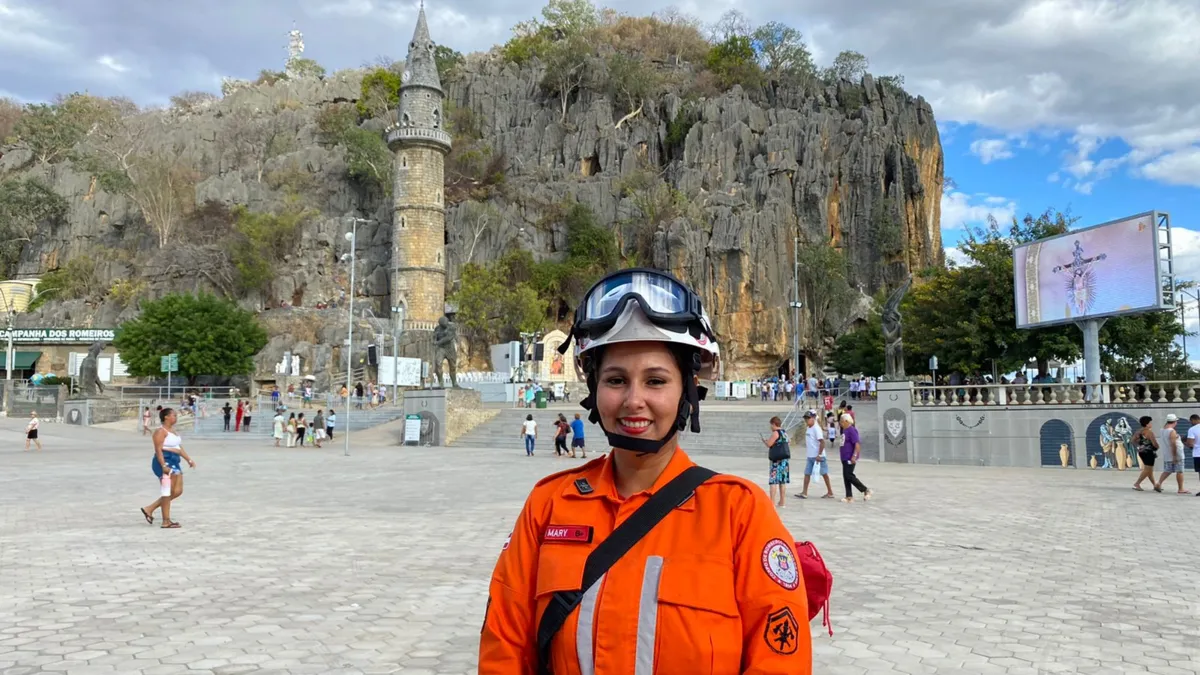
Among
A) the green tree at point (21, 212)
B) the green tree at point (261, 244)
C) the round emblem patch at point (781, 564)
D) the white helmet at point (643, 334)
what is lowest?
the round emblem patch at point (781, 564)

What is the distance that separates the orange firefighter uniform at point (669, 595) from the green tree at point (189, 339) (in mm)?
51819

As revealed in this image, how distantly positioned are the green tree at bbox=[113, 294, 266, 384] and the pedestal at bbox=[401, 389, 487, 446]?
81.8 ft

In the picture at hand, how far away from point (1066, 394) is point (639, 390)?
24.3m

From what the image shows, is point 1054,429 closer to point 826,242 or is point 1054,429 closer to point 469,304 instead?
point 469,304

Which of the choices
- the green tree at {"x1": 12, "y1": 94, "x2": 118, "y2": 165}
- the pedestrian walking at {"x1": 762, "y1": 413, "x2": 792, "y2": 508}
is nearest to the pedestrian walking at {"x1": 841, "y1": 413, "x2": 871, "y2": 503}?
the pedestrian walking at {"x1": 762, "y1": 413, "x2": 792, "y2": 508}

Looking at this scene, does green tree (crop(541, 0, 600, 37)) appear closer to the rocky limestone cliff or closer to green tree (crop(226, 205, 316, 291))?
the rocky limestone cliff

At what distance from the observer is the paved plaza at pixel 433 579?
18.0ft

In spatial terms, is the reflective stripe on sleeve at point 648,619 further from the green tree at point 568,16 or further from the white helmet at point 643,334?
the green tree at point 568,16

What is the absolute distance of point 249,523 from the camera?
10992 mm

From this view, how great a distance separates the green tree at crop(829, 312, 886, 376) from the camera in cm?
5016

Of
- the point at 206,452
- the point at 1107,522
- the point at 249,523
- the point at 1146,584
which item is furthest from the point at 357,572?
the point at 206,452

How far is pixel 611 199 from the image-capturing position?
207 ft

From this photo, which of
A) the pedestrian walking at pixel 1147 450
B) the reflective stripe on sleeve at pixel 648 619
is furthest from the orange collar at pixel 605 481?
the pedestrian walking at pixel 1147 450

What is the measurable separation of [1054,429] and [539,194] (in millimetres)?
45561
